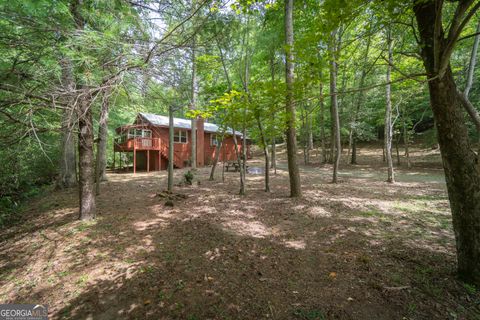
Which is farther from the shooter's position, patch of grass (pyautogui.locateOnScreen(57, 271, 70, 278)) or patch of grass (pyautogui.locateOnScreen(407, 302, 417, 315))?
patch of grass (pyautogui.locateOnScreen(57, 271, 70, 278))

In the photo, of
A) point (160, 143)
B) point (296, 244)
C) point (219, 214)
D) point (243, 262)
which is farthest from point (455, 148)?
point (160, 143)

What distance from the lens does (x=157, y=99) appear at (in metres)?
4.71

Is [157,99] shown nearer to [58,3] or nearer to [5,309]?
[58,3]

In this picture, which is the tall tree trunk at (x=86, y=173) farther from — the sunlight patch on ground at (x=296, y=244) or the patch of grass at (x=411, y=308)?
the patch of grass at (x=411, y=308)

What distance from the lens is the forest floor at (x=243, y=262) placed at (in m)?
2.39

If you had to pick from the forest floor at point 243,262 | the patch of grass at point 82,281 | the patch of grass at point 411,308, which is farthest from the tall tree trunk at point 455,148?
the patch of grass at point 82,281

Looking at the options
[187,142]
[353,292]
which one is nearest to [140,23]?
[353,292]

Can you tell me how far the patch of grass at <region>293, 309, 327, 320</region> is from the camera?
2190mm

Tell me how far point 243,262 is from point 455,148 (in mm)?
3036

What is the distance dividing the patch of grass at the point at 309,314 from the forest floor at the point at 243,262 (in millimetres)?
12

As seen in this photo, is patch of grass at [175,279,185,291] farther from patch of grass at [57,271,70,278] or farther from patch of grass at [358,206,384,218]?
patch of grass at [358,206,384,218]

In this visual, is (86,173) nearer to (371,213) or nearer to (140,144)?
(371,213)

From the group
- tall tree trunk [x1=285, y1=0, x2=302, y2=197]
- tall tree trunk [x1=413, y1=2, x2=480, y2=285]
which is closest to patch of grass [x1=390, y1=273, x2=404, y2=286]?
tall tree trunk [x1=413, y1=2, x2=480, y2=285]

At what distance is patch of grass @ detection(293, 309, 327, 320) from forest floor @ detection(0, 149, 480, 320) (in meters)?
0.01
